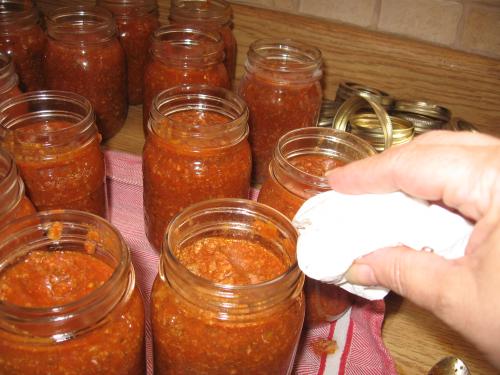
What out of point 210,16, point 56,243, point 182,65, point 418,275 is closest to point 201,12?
point 210,16

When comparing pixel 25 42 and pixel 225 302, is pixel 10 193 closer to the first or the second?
pixel 225 302

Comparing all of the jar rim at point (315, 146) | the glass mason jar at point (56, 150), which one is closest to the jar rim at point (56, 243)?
the glass mason jar at point (56, 150)

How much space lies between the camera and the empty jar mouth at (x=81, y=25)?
135 cm

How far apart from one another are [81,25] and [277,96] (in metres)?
0.69

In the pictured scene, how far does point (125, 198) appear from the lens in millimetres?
1283

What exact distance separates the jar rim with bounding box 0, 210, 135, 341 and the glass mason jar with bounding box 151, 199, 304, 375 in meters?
0.07

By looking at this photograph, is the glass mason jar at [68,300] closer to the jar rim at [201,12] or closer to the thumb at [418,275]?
the thumb at [418,275]

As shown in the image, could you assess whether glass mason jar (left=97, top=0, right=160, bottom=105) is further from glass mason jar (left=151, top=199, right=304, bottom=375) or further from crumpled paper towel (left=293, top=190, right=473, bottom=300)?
crumpled paper towel (left=293, top=190, right=473, bottom=300)

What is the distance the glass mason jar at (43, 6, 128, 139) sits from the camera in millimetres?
1354

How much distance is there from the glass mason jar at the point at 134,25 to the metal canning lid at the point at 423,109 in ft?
2.81

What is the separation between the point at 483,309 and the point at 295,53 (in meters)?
1.09

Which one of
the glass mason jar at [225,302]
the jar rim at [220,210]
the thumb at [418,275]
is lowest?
the glass mason jar at [225,302]

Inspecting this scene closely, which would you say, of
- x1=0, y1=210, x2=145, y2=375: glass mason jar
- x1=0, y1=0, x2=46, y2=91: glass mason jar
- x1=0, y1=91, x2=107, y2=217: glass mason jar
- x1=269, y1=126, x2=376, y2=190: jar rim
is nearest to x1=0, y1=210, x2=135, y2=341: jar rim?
x1=0, y1=210, x2=145, y2=375: glass mason jar

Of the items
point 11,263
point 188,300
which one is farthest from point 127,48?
point 188,300
